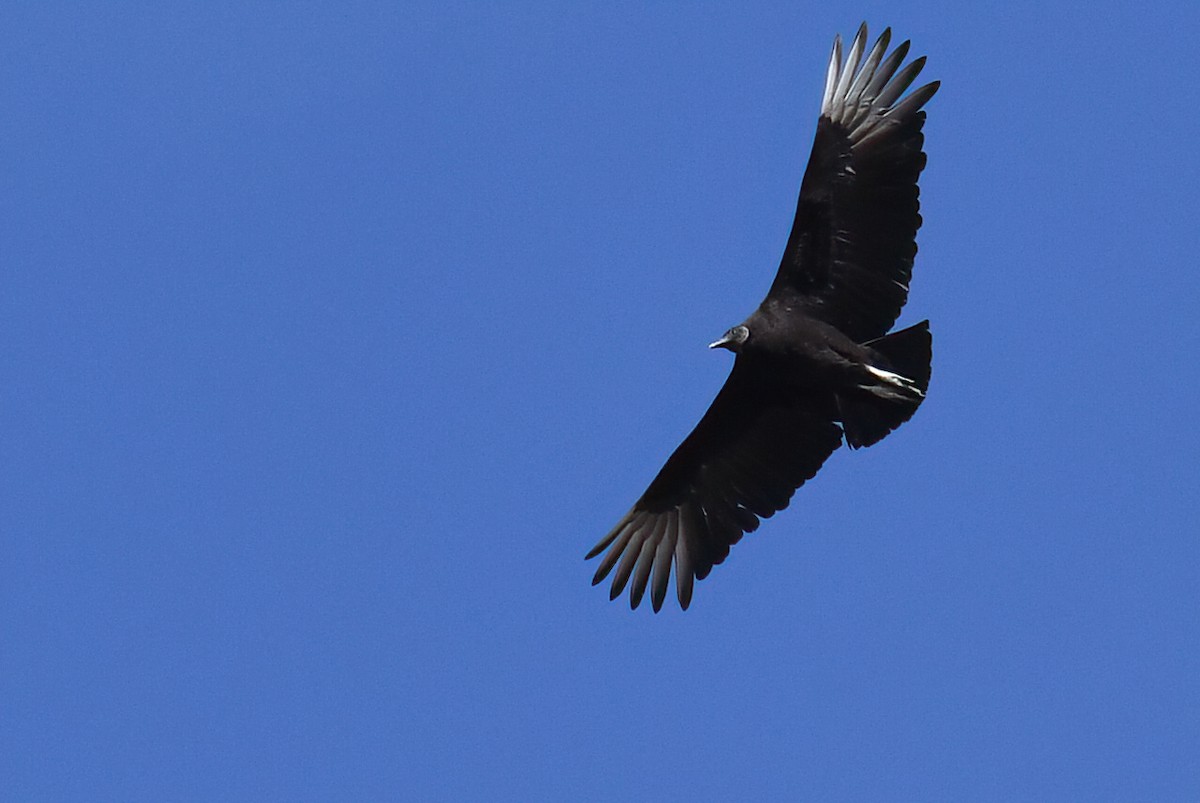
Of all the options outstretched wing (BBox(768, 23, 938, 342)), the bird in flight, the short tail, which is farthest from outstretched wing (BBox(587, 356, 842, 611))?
outstretched wing (BBox(768, 23, 938, 342))

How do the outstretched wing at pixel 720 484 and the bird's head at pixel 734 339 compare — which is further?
the outstretched wing at pixel 720 484

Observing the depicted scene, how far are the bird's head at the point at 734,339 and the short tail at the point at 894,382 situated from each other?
33.1 inches

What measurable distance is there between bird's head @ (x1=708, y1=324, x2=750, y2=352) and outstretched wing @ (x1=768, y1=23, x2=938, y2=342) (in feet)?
1.26

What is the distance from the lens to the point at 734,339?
13.6 meters

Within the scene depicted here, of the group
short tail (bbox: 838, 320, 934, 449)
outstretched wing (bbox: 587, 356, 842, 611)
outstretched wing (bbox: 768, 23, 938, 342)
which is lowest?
short tail (bbox: 838, 320, 934, 449)

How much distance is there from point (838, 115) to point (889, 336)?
5.42 feet

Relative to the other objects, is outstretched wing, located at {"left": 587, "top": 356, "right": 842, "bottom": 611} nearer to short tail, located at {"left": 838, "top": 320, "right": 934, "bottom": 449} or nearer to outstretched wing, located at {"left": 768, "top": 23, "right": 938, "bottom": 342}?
short tail, located at {"left": 838, "top": 320, "right": 934, "bottom": 449}

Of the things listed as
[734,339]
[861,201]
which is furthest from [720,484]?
[861,201]

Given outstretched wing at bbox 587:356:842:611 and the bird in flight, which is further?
outstretched wing at bbox 587:356:842:611

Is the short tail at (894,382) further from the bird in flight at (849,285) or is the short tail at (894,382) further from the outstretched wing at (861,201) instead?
the outstretched wing at (861,201)

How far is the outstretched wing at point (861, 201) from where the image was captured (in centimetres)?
1327

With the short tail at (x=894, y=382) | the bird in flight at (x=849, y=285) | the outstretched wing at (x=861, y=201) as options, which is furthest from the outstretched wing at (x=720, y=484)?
the outstretched wing at (x=861, y=201)

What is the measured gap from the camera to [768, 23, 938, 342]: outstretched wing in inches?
522

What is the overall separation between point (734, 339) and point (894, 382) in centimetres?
122
